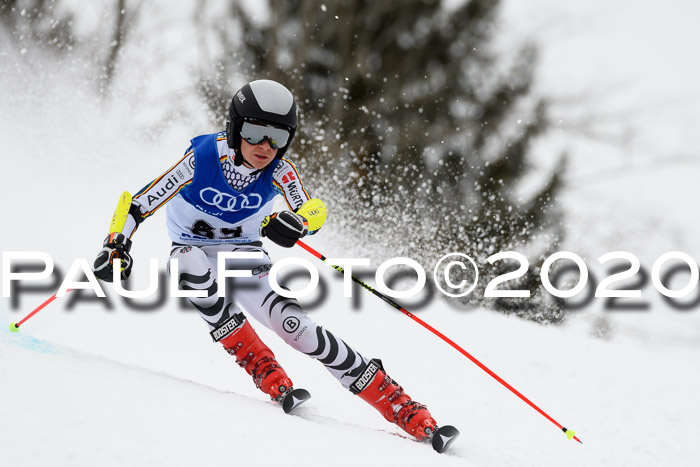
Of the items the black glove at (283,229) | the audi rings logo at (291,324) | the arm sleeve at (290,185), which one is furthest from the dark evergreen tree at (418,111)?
the black glove at (283,229)

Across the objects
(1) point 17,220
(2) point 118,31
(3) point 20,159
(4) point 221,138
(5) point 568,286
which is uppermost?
(2) point 118,31

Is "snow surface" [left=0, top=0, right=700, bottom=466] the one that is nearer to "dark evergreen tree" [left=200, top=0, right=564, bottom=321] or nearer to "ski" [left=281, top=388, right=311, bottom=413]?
"ski" [left=281, top=388, right=311, bottom=413]

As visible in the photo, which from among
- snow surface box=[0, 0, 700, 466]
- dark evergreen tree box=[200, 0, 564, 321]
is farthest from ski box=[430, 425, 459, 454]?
dark evergreen tree box=[200, 0, 564, 321]

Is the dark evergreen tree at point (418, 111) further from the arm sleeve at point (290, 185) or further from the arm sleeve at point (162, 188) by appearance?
the arm sleeve at point (162, 188)

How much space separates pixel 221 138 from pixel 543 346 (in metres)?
3.64

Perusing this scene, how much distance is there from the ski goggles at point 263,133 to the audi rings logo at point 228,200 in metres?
0.33

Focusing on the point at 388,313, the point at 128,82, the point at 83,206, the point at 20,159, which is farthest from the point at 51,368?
the point at 128,82

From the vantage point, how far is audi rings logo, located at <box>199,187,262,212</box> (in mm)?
3035

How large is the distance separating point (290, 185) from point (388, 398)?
1.20 metres

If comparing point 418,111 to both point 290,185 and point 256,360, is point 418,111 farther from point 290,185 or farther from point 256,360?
point 256,360

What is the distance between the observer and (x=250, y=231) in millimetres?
3264

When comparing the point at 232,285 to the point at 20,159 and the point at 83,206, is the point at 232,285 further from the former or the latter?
the point at 20,159

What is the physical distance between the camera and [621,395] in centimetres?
452

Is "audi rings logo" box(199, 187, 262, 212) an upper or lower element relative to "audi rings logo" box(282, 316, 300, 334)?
upper
